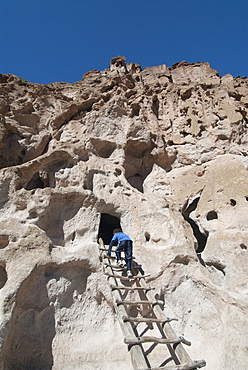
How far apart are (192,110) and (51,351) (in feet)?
28.5

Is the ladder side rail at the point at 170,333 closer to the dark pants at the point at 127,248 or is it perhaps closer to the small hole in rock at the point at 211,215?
the dark pants at the point at 127,248

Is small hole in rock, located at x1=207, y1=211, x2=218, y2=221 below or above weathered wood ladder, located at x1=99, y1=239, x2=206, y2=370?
above

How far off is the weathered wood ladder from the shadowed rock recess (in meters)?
0.34

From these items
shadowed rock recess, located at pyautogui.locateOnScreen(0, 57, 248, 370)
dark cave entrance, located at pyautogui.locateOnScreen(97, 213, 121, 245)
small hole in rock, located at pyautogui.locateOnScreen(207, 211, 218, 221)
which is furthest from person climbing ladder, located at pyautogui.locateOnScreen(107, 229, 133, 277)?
dark cave entrance, located at pyautogui.locateOnScreen(97, 213, 121, 245)

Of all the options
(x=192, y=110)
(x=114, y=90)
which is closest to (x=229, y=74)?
(x=192, y=110)

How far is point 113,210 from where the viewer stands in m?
6.93

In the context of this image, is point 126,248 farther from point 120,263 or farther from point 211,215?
point 211,215

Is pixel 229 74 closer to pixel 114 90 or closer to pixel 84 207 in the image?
pixel 114 90

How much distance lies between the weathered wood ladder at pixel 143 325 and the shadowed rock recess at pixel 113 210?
342 mm

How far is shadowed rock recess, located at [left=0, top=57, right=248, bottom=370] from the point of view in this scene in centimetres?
468

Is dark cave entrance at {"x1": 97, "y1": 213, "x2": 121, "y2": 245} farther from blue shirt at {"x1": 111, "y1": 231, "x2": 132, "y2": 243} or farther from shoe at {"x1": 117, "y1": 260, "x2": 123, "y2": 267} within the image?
shoe at {"x1": 117, "y1": 260, "x2": 123, "y2": 267}

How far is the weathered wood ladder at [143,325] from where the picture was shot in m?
3.38

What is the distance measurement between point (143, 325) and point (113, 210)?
108 inches

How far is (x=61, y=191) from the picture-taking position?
6.56m
